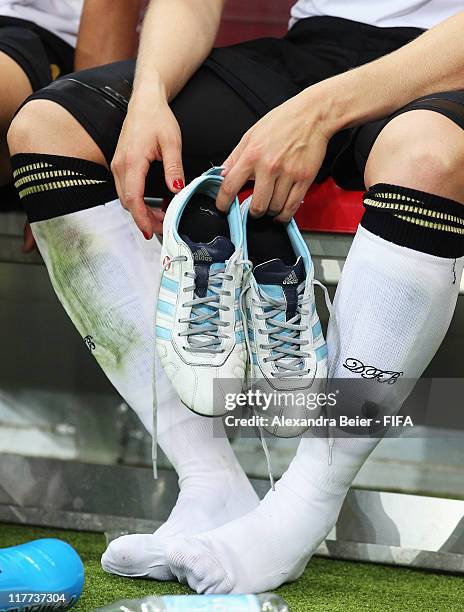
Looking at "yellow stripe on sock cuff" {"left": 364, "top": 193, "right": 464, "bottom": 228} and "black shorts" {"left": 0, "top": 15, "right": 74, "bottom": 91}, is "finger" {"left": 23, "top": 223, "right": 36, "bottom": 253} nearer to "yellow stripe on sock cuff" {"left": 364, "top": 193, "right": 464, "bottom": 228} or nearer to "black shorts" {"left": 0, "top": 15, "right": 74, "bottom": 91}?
"black shorts" {"left": 0, "top": 15, "right": 74, "bottom": 91}

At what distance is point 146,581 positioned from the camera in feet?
3.42

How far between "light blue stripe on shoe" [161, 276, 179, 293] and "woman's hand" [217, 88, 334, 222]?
106 millimetres

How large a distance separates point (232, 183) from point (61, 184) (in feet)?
0.74

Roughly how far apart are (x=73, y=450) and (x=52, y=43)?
71 centimetres

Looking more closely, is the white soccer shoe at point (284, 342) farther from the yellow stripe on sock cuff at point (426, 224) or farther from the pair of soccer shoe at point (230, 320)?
the yellow stripe on sock cuff at point (426, 224)

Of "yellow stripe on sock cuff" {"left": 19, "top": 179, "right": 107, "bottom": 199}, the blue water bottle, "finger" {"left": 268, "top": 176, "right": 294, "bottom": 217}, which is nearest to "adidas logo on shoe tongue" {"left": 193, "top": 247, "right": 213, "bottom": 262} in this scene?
"finger" {"left": 268, "top": 176, "right": 294, "bottom": 217}

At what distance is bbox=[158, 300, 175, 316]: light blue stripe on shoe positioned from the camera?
100 cm

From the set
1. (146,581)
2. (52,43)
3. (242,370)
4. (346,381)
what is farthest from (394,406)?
(52,43)

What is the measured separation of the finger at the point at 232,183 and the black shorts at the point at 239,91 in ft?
0.50

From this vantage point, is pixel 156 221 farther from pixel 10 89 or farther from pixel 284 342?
pixel 10 89

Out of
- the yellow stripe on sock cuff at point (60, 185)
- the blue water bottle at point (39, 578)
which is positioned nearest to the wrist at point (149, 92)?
the yellow stripe on sock cuff at point (60, 185)

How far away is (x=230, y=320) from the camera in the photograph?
99 cm

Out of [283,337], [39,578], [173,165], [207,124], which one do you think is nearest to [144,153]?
[173,165]

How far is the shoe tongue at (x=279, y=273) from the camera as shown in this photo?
1014 millimetres
